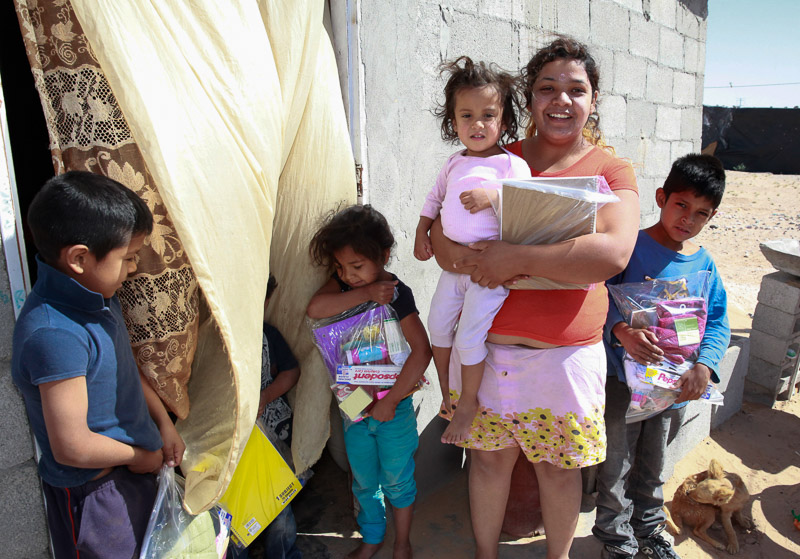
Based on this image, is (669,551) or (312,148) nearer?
(312,148)

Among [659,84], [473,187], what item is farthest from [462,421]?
[659,84]

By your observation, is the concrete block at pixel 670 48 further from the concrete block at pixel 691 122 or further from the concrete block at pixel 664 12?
the concrete block at pixel 691 122

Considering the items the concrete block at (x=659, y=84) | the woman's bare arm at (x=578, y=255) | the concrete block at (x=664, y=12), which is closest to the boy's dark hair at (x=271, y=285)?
the woman's bare arm at (x=578, y=255)

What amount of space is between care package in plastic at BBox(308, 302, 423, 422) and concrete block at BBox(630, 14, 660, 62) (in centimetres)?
339

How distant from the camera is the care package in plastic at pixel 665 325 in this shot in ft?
6.73

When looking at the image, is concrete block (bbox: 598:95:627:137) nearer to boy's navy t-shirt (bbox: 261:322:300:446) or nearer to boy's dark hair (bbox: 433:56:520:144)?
boy's dark hair (bbox: 433:56:520:144)

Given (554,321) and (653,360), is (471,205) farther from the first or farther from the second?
(653,360)

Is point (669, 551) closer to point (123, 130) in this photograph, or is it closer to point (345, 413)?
point (345, 413)

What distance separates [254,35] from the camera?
162 cm

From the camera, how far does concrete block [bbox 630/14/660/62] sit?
162 inches

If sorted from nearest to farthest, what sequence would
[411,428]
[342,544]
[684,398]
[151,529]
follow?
1. [151,529]
2. [684,398]
3. [411,428]
4. [342,544]

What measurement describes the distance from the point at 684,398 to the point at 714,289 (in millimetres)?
486

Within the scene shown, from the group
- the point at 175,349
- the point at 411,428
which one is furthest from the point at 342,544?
the point at 175,349

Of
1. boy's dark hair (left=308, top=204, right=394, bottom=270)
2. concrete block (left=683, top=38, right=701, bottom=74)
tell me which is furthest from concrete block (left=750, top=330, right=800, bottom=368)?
boy's dark hair (left=308, top=204, right=394, bottom=270)
